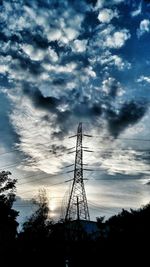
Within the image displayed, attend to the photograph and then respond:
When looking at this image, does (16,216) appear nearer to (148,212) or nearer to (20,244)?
Answer: (20,244)

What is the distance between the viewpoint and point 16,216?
69.4 m

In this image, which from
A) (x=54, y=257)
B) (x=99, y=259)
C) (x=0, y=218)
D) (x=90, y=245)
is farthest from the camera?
(x=0, y=218)

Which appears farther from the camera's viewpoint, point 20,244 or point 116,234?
point 20,244

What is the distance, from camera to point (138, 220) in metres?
22.0

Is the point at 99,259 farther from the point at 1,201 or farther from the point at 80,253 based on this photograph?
the point at 1,201

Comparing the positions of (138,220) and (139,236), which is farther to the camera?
(138,220)

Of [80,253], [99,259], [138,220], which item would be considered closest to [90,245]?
[80,253]

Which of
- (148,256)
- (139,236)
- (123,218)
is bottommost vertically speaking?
(148,256)

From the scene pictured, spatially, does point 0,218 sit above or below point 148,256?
above

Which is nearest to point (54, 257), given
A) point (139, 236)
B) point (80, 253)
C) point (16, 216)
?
point (80, 253)

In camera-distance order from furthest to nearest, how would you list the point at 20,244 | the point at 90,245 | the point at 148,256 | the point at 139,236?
1. the point at 20,244
2. the point at 90,245
3. the point at 139,236
4. the point at 148,256

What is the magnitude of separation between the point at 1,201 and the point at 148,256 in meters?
47.9

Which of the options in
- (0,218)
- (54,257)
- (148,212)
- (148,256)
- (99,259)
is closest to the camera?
(148,256)

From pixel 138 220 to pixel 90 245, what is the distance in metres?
6.92
